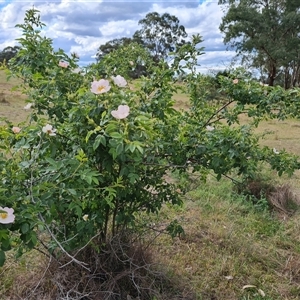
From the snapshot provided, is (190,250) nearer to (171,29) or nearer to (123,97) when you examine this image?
Answer: (123,97)

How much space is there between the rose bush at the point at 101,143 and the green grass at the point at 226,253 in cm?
51

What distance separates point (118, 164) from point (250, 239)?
5.32ft

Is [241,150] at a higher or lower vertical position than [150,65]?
lower

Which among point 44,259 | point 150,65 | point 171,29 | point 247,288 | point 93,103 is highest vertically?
point 171,29

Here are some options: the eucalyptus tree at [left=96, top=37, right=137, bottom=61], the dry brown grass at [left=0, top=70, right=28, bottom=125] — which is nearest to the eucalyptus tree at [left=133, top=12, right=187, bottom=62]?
the eucalyptus tree at [left=96, top=37, right=137, bottom=61]

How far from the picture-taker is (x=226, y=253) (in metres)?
2.49

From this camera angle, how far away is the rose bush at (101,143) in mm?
1278

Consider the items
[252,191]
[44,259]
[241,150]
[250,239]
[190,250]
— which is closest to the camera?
[241,150]

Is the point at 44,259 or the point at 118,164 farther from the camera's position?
the point at 44,259

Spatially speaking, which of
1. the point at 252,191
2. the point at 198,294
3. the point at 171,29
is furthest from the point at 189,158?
the point at 171,29

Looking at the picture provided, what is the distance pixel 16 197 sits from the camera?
122 centimetres

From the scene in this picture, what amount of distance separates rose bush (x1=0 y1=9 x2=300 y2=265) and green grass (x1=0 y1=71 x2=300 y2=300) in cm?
51

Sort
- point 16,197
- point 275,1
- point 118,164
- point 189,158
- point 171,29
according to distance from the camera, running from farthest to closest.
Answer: point 171,29
point 275,1
point 189,158
point 118,164
point 16,197

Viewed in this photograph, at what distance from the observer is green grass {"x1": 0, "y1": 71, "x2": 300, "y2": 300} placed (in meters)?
2.10
